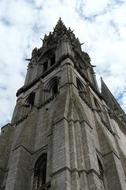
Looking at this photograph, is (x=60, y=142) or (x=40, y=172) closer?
Answer: (x=60, y=142)

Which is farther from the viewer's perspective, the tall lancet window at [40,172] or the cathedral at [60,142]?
the tall lancet window at [40,172]

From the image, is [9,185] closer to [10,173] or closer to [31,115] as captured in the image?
[10,173]

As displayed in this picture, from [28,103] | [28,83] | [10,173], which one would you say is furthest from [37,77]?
[10,173]

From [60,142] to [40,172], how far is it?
2.41 meters

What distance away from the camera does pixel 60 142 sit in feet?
48.5

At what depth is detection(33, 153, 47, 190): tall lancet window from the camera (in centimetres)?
1532

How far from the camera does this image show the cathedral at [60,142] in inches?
532

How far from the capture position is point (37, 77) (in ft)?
89.9

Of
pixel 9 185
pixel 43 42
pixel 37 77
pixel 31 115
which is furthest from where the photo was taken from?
pixel 43 42

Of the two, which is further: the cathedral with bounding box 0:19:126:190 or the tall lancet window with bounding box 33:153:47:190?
the tall lancet window with bounding box 33:153:47:190

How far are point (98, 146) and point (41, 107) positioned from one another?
18.3ft

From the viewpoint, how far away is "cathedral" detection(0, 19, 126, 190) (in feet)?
44.3

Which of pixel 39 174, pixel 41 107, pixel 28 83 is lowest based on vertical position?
pixel 39 174

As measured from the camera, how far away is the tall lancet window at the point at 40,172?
15.3 metres
